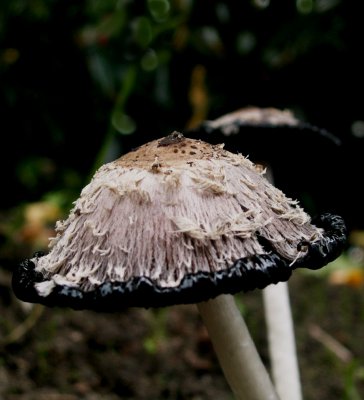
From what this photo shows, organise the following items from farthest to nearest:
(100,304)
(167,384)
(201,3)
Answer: (201,3) → (167,384) → (100,304)

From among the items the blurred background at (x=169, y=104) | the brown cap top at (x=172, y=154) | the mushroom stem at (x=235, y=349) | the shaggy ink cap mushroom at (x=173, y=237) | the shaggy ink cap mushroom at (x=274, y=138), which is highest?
the blurred background at (x=169, y=104)

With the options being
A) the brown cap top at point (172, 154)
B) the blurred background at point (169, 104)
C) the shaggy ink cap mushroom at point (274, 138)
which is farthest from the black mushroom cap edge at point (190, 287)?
the blurred background at point (169, 104)

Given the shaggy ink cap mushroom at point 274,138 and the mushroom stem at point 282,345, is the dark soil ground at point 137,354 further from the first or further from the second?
the shaggy ink cap mushroom at point 274,138

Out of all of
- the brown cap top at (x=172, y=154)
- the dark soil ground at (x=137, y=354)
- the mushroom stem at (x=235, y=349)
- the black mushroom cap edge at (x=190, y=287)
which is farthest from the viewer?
the dark soil ground at (x=137, y=354)

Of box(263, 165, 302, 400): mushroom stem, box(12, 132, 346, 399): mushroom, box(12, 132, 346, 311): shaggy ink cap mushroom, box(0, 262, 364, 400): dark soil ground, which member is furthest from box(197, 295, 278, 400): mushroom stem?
box(0, 262, 364, 400): dark soil ground

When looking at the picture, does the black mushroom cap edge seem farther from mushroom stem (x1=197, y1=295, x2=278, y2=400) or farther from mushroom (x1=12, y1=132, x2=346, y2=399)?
mushroom stem (x1=197, y1=295, x2=278, y2=400)

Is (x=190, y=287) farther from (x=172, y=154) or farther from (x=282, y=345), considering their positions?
(x=282, y=345)

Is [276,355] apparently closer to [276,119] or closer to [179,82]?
[276,119]

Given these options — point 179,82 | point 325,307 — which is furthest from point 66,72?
point 325,307
